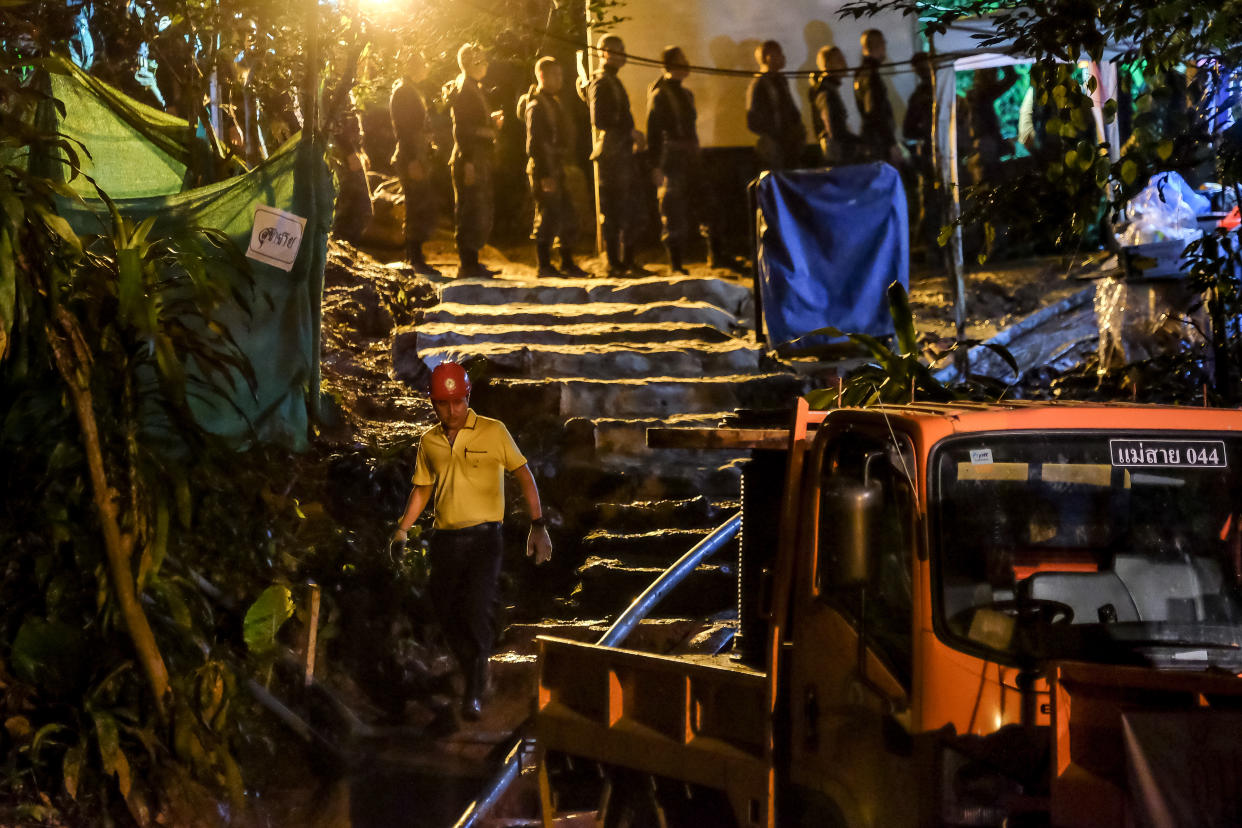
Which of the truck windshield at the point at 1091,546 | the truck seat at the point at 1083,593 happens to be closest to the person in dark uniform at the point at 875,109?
the truck windshield at the point at 1091,546

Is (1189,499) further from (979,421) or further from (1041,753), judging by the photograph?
(1041,753)

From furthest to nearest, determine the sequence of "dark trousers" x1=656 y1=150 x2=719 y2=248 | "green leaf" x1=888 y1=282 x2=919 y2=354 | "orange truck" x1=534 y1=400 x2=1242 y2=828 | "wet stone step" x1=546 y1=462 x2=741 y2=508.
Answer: "dark trousers" x1=656 y1=150 x2=719 y2=248 → "wet stone step" x1=546 y1=462 x2=741 y2=508 → "green leaf" x1=888 y1=282 x2=919 y2=354 → "orange truck" x1=534 y1=400 x2=1242 y2=828

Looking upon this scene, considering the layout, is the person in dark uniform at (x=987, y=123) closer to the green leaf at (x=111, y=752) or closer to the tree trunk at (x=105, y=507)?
the tree trunk at (x=105, y=507)

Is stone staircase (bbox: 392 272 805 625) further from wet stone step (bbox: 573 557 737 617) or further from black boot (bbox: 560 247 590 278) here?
black boot (bbox: 560 247 590 278)

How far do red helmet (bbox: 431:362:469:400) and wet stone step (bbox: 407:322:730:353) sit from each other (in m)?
5.08

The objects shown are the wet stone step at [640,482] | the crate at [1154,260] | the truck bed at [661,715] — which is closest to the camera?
the truck bed at [661,715]

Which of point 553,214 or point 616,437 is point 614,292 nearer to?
point 553,214

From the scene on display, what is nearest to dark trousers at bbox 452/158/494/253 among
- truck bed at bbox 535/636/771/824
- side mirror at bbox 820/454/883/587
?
truck bed at bbox 535/636/771/824

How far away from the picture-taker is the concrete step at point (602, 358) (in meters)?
11.3

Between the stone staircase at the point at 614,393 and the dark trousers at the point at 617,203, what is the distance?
0.61 metres

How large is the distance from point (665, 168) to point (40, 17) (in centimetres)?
715

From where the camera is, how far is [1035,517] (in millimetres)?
3602

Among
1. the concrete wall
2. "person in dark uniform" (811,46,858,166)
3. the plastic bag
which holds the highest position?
the concrete wall

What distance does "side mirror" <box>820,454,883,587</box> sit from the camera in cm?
342
